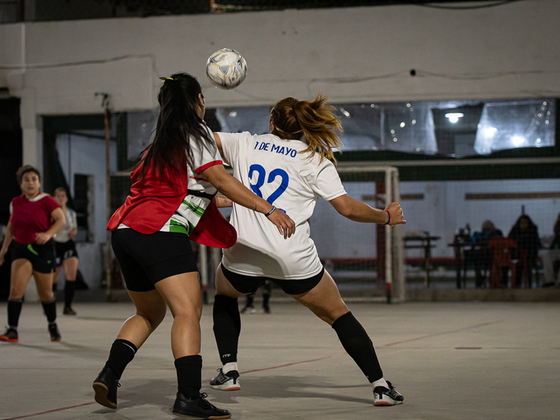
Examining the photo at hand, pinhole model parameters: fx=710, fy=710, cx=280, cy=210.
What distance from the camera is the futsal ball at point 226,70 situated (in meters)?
5.21

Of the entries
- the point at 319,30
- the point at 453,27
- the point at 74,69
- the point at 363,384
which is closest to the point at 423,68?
the point at 453,27

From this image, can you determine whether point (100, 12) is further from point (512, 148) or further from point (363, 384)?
point (363, 384)

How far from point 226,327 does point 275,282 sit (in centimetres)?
47

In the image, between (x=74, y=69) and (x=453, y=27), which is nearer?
(x=453, y=27)

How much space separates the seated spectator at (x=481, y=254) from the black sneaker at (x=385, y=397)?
9795 mm

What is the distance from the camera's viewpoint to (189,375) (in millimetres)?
3584

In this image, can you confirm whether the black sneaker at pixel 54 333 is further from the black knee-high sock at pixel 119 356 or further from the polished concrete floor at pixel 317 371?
the black knee-high sock at pixel 119 356

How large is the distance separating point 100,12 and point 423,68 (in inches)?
257

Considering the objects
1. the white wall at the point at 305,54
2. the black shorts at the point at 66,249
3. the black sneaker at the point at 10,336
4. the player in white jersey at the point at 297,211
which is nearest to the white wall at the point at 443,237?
the white wall at the point at 305,54

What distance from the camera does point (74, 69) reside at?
47.1 ft

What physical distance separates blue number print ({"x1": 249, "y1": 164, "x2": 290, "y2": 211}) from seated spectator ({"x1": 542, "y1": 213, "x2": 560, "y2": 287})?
34.6 feet

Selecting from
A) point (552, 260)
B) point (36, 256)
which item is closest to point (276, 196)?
point (36, 256)

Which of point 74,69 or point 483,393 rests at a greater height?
point 74,69

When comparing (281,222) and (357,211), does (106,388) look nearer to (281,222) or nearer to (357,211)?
(281,222)
